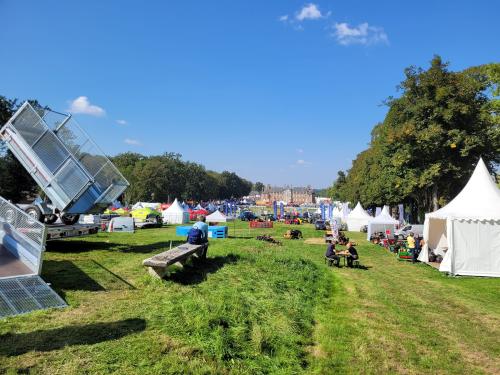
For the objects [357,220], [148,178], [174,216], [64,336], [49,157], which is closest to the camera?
[64,336]

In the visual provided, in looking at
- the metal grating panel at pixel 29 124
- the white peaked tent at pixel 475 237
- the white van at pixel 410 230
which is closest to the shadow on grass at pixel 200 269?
the metal grating panel at pixel 29 124

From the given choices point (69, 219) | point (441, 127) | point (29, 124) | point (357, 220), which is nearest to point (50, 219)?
point (69, 219)

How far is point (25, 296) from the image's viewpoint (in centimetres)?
641

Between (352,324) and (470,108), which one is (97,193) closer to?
(352,324)

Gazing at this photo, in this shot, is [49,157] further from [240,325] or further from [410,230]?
[410,230]

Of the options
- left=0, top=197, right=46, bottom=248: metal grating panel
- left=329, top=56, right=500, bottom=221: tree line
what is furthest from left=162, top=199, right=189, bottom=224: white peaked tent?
left=0, top=197, right=46, bottom=248: metal grating panel

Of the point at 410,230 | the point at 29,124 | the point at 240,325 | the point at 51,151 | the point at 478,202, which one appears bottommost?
the point at 240,325

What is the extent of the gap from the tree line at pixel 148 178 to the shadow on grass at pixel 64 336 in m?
32.4

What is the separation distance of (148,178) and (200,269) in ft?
263

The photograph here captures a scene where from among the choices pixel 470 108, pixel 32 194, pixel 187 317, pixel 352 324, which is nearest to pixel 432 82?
pixel 470 108

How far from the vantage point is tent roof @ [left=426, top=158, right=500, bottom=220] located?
14.4m

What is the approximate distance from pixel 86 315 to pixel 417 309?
7.13 metres

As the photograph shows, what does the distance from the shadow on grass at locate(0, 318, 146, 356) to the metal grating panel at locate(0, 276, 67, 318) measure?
0.97m

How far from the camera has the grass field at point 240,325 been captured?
4.79 m
